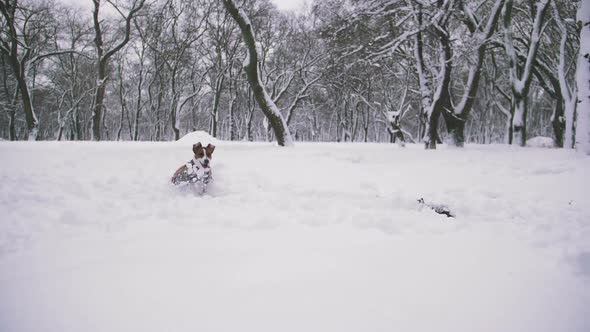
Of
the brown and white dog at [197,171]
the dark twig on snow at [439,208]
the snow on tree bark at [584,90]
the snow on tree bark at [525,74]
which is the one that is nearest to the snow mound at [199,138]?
the brown and white dog at [197,171]

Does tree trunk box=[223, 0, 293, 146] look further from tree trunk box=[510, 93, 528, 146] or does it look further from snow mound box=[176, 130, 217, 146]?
tree trunk box=[510, 93, 528, 146]

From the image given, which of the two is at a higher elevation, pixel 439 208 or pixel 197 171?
pixel 197 171

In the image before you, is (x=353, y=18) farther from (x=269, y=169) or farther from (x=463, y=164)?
(x=269, y=169)

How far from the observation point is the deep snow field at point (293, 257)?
1.51 meters

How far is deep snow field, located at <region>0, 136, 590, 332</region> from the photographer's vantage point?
1513 mm

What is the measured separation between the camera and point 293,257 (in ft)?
6.97

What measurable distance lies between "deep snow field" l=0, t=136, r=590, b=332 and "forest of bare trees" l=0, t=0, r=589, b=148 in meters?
6.44

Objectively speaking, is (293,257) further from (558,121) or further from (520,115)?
(558,121)

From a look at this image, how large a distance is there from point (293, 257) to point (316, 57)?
2029 cm

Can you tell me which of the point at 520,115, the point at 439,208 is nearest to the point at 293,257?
the point at 439,208

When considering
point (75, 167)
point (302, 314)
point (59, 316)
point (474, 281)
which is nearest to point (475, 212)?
point (474, 281)

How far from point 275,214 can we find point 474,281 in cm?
197

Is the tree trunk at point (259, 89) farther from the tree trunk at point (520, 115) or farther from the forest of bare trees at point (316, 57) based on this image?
the tree trunk at point (520, 115)

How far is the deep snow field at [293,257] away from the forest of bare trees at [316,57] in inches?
254
